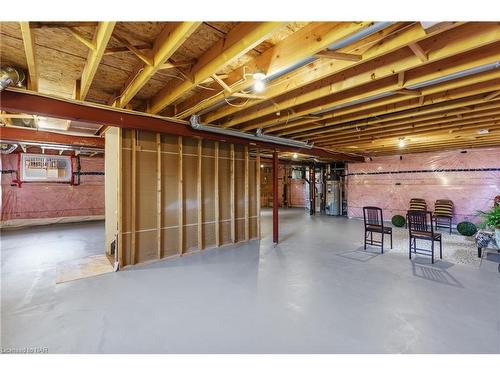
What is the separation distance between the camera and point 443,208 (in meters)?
6.54

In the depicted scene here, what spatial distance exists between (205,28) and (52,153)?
8.77 meters

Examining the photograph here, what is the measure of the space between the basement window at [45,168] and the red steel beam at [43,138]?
11.1 feet

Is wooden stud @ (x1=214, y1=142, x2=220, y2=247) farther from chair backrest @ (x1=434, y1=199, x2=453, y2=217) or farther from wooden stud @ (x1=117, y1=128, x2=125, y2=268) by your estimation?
chair backrest @ (x1=434, y1=199, x2=453, y2=217)

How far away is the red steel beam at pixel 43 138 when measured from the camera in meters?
4.62

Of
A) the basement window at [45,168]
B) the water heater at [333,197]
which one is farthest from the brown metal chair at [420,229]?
the basement window at [45,168]

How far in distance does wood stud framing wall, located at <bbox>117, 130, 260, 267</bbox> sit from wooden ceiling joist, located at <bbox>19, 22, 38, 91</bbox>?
4.02 ft

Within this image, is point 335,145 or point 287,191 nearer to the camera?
point 335,145

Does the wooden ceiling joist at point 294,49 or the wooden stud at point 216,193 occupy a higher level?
the wooden ceiling joist at point 294,49

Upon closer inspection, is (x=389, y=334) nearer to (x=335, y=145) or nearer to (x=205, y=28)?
(x=205, y=28)

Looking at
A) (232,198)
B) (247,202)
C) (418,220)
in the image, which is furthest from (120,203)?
(418,220)

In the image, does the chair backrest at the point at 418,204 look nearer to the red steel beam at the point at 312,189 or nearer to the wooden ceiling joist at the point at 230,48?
the red steel beam at the point at 312,189

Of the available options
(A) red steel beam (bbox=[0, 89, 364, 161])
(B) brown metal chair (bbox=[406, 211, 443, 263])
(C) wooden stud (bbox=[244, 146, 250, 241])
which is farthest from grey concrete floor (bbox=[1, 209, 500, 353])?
(A) red steel beam (bbox=[0, 89, 364, 161])
